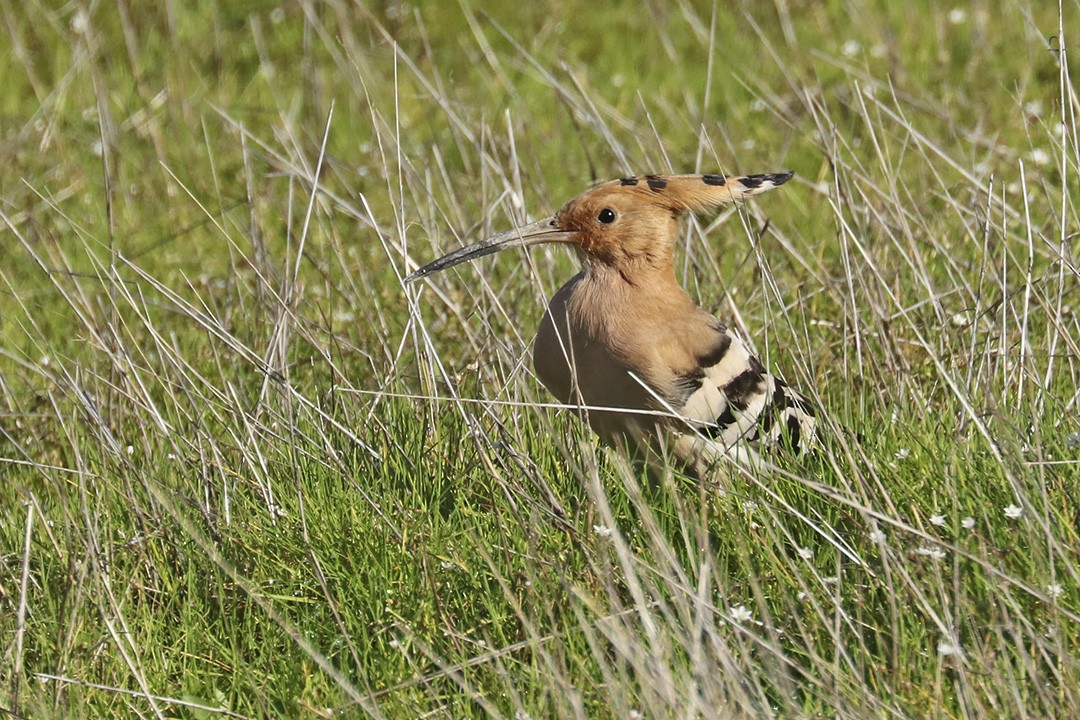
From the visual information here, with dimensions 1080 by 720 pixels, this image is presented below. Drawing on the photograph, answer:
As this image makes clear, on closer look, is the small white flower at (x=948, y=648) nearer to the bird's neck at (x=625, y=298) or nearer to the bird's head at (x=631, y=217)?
the bird's neck at (x=625, y=298)

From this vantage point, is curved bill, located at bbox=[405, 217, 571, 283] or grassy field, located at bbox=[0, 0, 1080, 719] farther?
curved bill, located at bbox=[405, 217, 571, 283]

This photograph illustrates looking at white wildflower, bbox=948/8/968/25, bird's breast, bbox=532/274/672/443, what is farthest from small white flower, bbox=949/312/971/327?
white wildflower, bbox=948/8/968/25

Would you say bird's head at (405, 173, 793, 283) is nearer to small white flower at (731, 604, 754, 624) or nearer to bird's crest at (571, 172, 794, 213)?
bird's crest at (571, 172, 794, 213)

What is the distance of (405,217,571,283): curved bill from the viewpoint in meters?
3.00

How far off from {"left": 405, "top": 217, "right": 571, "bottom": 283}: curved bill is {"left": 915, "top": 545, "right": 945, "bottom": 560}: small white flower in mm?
1053

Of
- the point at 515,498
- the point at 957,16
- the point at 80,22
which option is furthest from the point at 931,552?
the point at 80,22

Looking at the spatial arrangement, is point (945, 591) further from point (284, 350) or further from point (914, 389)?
point (284, 350)

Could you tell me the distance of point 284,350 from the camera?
3092mm

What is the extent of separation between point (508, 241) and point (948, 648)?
1339 millimetres

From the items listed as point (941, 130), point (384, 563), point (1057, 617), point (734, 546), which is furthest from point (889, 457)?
point (941, 130)

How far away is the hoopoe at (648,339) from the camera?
2861 millimetres

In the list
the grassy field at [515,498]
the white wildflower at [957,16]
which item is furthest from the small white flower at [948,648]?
the white wildflower at [957,16]

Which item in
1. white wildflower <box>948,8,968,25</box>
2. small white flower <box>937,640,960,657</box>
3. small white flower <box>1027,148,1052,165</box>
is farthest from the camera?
white wildflower <box>948,8,968,25</box>

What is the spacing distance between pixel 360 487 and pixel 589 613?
50cm
